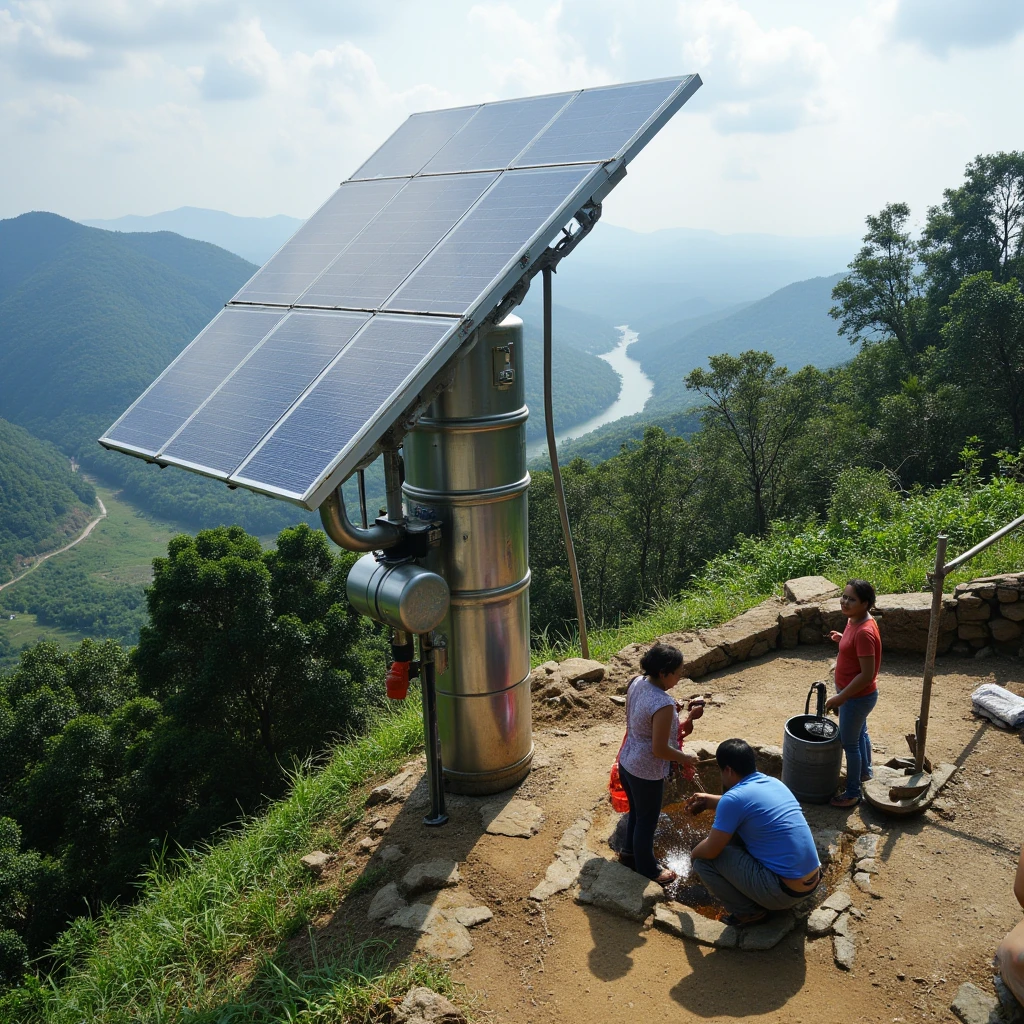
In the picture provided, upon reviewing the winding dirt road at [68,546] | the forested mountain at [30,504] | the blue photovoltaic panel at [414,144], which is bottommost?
the winding dirt road at [68,546]

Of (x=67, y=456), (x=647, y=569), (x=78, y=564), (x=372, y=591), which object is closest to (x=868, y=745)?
(x=372, y=591)

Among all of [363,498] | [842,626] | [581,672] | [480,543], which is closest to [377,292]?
[363,498]

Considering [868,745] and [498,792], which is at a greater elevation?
[868,745]

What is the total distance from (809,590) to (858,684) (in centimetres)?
357

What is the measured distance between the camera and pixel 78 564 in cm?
9144

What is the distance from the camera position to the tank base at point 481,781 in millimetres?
5605

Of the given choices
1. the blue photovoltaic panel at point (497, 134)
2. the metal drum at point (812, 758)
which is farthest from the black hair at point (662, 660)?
the blue photovoltaic panel at point (497, 134)

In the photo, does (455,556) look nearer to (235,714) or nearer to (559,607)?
(235,714)

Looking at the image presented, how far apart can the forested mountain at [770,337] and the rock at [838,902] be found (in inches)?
5395

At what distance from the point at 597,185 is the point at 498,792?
405 centimetres

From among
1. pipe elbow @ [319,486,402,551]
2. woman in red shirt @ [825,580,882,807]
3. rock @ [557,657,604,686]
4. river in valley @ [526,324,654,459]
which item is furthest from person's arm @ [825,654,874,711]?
river in valley @ [526,324,654,459]

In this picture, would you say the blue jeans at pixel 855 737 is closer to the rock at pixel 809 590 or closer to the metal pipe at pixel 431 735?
the metal pipe at pixel 431 735

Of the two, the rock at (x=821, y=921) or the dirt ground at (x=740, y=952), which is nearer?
the dirt ground at (x=740, y=952)

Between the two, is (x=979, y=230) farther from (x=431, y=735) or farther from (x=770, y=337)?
(x=770, y=337)
